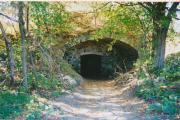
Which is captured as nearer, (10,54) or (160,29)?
(10,54)

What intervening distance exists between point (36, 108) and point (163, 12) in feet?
18.8

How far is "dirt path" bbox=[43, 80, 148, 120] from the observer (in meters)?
9.71

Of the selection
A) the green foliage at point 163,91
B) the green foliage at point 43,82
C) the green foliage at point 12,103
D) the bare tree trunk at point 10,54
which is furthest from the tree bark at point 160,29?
the green foliage at point 12,103

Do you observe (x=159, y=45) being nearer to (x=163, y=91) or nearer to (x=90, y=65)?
(x=163, y=91)

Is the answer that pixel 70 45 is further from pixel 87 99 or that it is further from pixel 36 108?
pixel 36 108

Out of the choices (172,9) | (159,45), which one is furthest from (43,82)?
(172,9)

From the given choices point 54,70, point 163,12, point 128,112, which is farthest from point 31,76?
point 163,12

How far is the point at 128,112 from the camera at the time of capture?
10.3m

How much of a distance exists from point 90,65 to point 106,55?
145 inches

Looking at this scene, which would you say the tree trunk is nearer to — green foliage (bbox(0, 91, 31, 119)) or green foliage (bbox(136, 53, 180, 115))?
green foliage (bbox(136, 53, 180, 115))

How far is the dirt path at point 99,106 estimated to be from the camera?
9.71 meters

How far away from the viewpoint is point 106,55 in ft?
65.6

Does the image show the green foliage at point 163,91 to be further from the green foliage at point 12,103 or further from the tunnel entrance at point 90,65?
the tunnel entrance at point 90,65

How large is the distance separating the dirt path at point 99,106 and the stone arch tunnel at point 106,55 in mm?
4356
